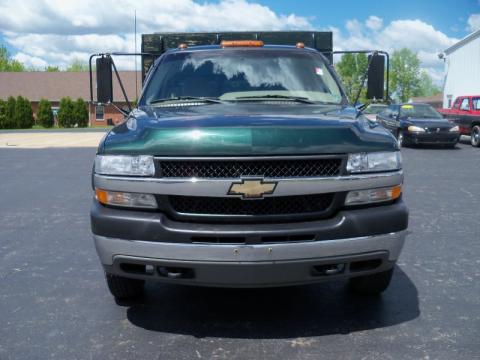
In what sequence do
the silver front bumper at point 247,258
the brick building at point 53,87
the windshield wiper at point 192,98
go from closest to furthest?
the silver front bumper at point 247,258 < the windshield wiper at point 192,98 < the brick building at point 53,87

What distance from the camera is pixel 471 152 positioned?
1661 cm

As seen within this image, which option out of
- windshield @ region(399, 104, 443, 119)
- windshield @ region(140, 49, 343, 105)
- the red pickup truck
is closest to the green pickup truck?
windshield @ region(140, 49, 343, 105)

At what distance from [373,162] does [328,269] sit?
71cm

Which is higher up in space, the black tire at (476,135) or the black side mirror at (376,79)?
the black side mirror at (376,79)

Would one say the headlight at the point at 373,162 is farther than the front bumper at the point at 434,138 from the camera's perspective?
No

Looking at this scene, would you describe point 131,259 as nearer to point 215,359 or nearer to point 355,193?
Result: point 215,359

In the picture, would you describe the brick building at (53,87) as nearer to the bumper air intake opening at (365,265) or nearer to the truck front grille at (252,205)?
the truck front grille at (252,205)

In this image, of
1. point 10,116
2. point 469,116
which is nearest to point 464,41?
point 469,116

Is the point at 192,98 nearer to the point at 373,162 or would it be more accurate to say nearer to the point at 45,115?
the point at 373,162

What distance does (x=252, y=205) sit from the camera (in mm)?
3150

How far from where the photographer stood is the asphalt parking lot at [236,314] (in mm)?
3268

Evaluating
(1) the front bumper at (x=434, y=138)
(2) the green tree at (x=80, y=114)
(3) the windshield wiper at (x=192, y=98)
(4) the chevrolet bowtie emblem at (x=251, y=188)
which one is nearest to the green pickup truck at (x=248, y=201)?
(4) the chevrolet bowtie emblem at (x=251, y=188)

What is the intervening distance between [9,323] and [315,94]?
115 inches

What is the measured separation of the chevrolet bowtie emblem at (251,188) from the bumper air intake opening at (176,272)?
538 millimetres
